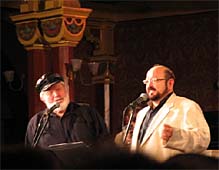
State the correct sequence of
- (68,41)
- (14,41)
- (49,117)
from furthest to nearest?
(14,41) → (68,41) → (49,117)

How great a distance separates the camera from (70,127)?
414 cm

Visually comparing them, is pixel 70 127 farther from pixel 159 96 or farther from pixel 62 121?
pixel 159 96

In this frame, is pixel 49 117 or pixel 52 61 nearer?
pixel 49 117

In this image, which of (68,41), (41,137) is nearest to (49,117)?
(41,137)

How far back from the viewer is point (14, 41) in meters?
9.29

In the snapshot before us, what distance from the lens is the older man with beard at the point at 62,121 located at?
407 cm

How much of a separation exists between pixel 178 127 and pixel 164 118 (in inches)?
3.8

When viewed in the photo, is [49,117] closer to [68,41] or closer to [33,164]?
[68,41]

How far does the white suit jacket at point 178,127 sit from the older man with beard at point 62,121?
37 centimetres

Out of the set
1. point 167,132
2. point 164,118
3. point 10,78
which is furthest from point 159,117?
point 10,78

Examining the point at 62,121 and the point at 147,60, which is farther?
the point at 147,60

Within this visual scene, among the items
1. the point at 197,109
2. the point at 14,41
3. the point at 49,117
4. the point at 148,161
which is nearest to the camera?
the point at 148,161

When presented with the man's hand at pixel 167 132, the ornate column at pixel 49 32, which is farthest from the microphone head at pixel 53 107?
the ornate column at pixel 49 32

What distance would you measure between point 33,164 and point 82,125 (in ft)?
11.1
